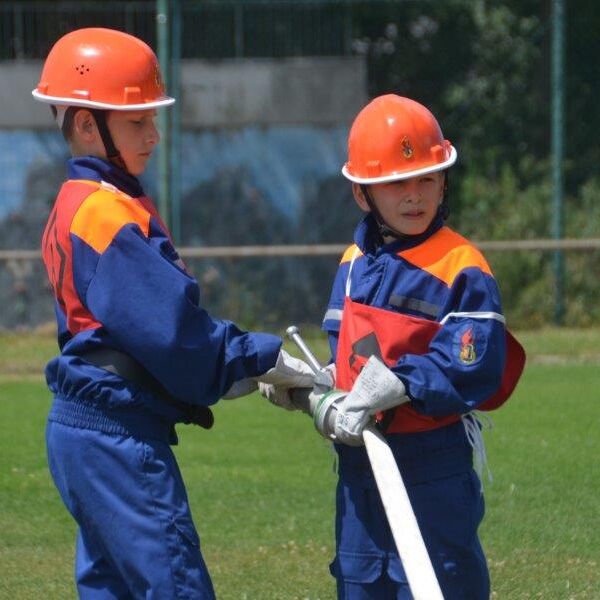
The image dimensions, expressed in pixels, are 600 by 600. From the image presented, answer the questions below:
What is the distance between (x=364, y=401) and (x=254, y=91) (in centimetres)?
1087

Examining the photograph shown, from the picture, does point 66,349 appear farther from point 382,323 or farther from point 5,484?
point 5,484

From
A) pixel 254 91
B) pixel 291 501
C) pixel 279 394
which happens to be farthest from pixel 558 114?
pixel 279 394

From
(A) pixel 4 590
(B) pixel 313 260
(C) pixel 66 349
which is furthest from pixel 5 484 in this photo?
(B) pixel 313 260

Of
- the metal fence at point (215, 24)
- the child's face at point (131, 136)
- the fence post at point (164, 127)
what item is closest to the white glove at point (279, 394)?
the child's face at point (131, 136)

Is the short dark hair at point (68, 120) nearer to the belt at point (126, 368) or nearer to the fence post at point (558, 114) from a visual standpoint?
the belt at point (126, 368)

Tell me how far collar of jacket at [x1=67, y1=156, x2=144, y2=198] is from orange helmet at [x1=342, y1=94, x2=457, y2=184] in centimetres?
66

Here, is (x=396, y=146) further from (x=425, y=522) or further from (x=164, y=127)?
(x=164, y=127)

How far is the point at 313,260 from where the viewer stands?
13.9m

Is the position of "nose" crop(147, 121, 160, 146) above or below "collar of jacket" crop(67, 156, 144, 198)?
above

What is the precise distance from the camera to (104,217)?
398 centimetres

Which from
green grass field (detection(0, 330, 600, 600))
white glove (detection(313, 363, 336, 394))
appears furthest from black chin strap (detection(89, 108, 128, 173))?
green grass field (detection(0, 330, 600, 600))

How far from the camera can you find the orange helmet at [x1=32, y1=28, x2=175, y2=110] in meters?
4.14

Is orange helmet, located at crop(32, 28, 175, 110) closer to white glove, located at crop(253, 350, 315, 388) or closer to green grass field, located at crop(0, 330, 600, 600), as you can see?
white glove, located at crop(253, 350, 315, 388)

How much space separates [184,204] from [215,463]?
649cm
